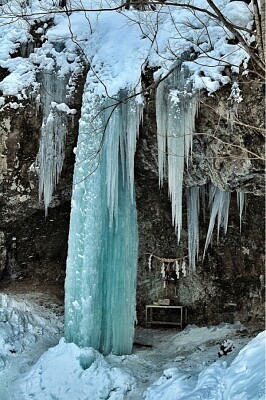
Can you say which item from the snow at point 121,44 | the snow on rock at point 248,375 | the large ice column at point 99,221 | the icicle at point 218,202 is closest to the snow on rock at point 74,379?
the large ice column at point 99,221

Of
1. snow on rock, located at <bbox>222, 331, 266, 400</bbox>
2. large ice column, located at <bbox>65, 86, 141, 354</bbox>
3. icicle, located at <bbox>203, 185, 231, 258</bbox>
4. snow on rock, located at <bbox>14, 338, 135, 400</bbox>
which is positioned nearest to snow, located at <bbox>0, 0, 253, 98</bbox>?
large ice column, located at <bbox>65, 86, 141, 354</bbox>

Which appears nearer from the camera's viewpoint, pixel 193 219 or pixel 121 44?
pixel 121 44

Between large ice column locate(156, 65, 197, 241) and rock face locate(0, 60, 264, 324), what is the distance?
0.76 ft

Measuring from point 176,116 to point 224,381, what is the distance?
3474 millimetres

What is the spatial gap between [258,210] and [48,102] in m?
4.41

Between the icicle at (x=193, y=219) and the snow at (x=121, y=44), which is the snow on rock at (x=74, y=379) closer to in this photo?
the icicle at (x=193, y=219)

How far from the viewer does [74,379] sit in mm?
6832

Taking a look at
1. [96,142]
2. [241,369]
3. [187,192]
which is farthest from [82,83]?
[241,369]

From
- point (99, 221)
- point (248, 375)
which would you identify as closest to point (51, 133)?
point (99, 221)

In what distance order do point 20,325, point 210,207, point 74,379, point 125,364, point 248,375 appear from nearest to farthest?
point 248,375 < point 74,379 < point 125,364 < point 20,325 < point 210,207

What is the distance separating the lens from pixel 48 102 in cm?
773

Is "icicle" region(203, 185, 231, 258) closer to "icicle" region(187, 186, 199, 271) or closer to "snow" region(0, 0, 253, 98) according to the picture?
"icicle" region(187, 186, 199, 271)

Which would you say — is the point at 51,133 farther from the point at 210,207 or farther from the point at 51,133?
the point at 210,207

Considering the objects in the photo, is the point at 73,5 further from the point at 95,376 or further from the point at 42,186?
the point at 95,376
